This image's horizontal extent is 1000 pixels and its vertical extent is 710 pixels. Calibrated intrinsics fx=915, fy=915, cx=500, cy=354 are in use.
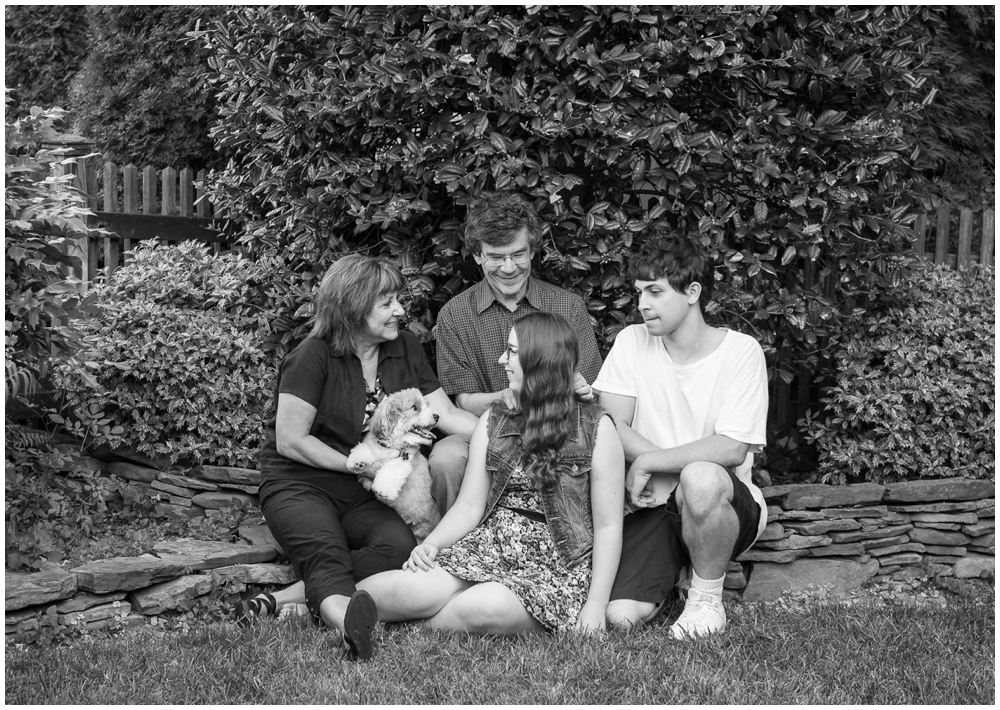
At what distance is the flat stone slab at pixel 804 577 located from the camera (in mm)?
4395

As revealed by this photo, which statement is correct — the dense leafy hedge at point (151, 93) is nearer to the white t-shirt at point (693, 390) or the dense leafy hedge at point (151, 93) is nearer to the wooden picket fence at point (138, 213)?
the wooden picket fence at point (138, 213)

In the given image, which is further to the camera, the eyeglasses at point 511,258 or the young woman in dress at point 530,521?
the eyeglasses at point 511,258

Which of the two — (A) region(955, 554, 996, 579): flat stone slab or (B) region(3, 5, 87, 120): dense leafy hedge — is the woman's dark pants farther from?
(B) region(3, 5, 87, 120): dense leafy hedge

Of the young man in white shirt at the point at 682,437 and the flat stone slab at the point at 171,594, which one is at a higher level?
the young man in white shirt at the point at 682,437

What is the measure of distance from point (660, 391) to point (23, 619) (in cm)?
269

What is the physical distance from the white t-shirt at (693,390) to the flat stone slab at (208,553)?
5.58 feet

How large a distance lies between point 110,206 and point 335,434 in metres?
2.78

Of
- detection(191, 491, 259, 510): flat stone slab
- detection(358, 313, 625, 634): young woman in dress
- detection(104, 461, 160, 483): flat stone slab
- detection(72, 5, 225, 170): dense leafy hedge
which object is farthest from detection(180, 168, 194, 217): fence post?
detection(358, 313, 625, 634): young woman in dress

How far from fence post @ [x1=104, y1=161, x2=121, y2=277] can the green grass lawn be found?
2773 mm

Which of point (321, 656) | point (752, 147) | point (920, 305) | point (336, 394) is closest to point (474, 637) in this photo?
point (321, 656)

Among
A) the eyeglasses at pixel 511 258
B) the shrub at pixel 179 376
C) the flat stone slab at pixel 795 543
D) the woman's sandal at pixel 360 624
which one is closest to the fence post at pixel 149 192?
the shrub at pixel 179 376

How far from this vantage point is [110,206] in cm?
572

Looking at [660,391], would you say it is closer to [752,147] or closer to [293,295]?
[752,147]

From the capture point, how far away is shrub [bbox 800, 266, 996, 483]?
4590 mm
